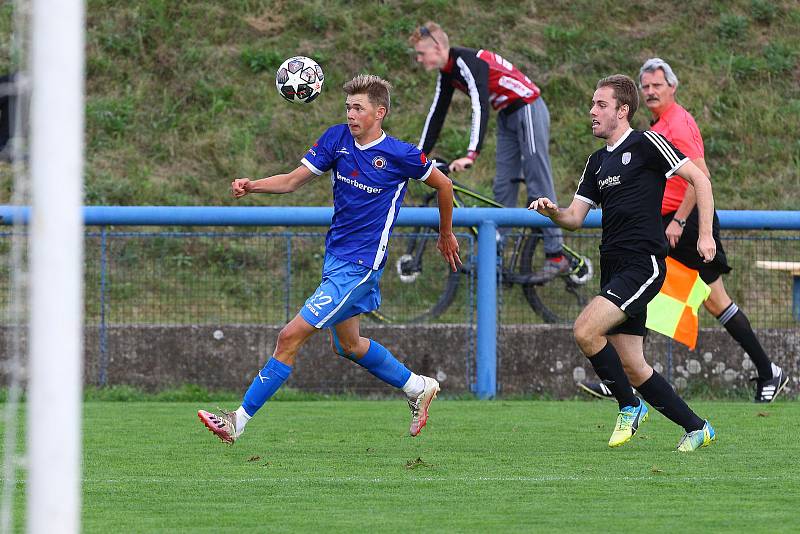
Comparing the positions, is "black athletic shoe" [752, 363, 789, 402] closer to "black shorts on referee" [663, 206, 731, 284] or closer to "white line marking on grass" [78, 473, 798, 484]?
"black shorts on referee" [663, 206, 731, 284]

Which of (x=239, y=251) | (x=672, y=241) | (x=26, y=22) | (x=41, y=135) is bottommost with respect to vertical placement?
(x=239, y=251)

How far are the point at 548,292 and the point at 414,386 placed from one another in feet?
10.6

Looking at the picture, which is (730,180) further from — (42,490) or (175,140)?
(42,490)

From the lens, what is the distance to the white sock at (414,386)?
7728 millimetres

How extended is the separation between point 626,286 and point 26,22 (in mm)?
4068

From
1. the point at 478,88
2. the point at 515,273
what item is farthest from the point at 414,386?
the point at 478,88

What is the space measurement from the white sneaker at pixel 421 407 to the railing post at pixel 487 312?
2.37m

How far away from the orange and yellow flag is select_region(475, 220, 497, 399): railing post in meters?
1.75

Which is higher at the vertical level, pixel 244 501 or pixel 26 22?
pixel 26 22

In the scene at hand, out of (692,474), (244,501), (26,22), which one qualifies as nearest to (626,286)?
(692,474)

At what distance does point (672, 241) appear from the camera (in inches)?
328

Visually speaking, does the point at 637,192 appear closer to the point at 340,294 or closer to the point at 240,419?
the point at 340,294

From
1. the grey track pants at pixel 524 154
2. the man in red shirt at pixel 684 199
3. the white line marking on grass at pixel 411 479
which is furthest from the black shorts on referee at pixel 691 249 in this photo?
the white line marking on grass at pixel 411 479

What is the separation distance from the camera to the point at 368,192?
7383mm
